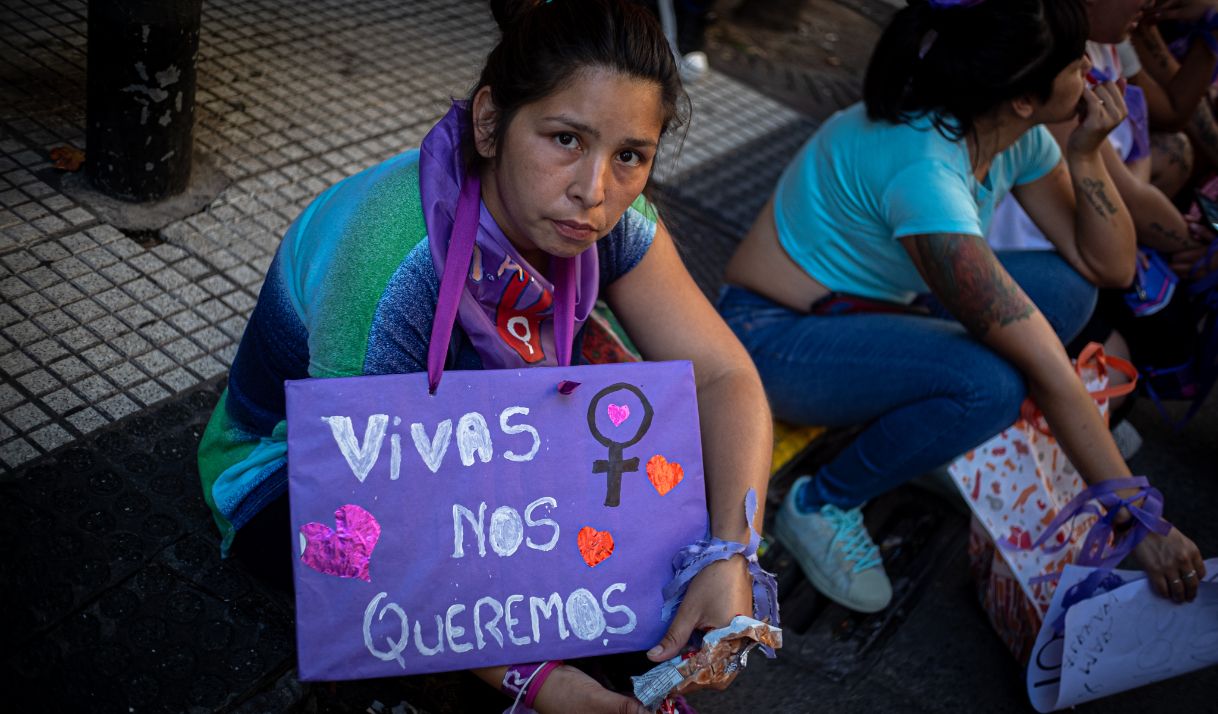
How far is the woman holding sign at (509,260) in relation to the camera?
5.47 ft

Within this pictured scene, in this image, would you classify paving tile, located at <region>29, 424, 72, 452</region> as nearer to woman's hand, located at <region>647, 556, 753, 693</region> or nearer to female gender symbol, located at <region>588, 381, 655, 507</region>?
female gender symbol, located at <region>588, 381, 655, 507</region>

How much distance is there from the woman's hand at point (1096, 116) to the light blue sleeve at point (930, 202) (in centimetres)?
49

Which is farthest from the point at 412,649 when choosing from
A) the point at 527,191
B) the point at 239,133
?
the point at 239,133

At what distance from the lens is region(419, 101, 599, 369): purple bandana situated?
5.69 ft

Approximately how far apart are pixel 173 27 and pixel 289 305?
1.35m

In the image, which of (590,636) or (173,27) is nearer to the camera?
(590,636)

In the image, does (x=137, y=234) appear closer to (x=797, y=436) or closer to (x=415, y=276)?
(x=415, y=276)

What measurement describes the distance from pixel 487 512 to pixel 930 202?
1.37 metres

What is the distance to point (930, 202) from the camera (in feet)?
8.11

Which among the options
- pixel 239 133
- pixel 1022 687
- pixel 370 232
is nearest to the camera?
pixel 370 232

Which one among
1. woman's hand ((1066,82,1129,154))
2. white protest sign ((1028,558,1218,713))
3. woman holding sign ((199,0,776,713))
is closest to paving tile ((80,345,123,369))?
woman holding sign ((199,0,776,713))

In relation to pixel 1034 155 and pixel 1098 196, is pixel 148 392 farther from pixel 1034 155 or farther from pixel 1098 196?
pixel 1098 196

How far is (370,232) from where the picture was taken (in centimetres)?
168

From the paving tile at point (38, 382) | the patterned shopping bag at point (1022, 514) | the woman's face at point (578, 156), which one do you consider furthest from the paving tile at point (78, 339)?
the patterned shopping bag at point (1022, 514)
